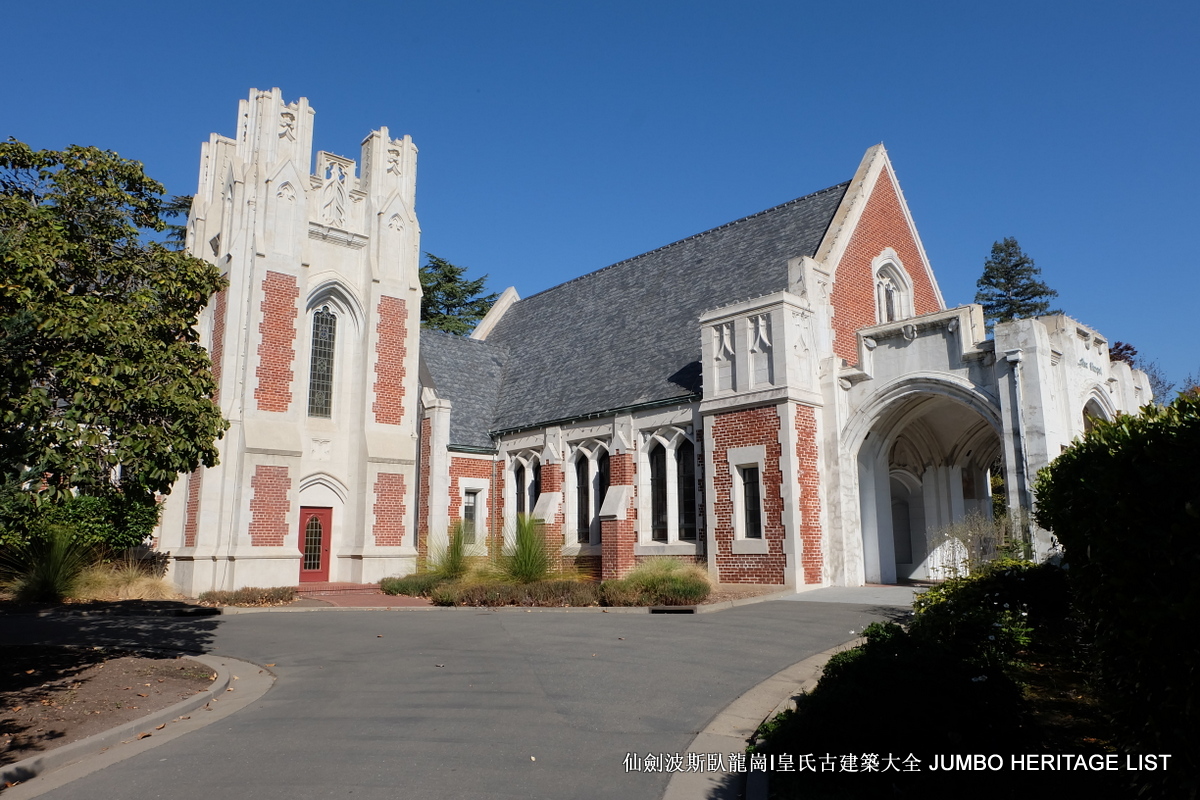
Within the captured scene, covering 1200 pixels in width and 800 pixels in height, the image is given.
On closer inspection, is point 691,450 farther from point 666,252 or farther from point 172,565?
point 172,565

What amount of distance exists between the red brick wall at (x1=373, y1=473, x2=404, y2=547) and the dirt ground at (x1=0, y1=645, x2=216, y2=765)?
12180 mm

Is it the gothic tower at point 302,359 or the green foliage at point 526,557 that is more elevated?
the gothic tower at point 302,359

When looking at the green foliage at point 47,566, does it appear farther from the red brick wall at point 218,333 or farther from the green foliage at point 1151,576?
the green foliage at point 1151,576

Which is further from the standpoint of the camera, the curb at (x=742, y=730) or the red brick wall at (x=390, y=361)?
the red brick wall at (x=390, y=361)

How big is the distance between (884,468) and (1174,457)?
1753 centimetres

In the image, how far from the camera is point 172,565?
21.7m

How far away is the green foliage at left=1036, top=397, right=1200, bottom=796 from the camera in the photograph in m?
4.08

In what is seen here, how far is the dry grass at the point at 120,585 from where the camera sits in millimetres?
19000

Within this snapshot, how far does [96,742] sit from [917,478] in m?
21.5

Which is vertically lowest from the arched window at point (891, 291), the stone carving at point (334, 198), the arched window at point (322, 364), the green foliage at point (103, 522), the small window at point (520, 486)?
the green foliage at point (103, 522)

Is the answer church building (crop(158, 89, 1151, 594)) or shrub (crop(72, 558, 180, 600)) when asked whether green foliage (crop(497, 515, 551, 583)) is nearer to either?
church building (crop(158, 89, 1151, 594))

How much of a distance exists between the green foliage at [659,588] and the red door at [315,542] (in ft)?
32.6

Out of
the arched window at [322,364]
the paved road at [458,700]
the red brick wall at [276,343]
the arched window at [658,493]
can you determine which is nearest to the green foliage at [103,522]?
the red brick wall at [276,343]

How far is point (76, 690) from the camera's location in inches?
341
